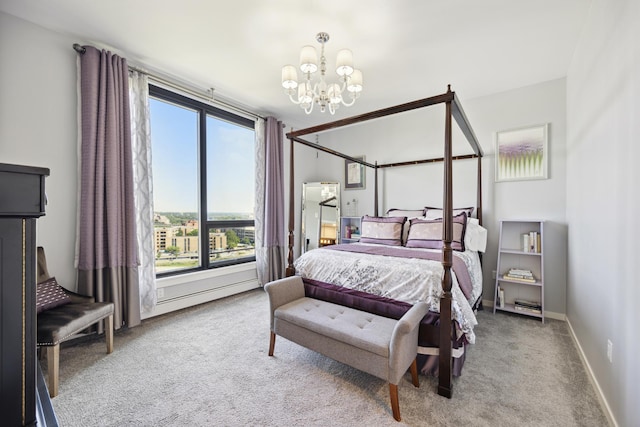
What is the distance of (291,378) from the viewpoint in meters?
1.91

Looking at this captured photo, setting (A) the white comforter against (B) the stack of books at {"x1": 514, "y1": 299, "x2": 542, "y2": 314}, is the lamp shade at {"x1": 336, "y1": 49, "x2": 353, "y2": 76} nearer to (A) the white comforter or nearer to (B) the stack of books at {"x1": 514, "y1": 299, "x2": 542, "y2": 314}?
(A) the white comforter

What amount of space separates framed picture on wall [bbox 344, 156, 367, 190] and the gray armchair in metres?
3.63

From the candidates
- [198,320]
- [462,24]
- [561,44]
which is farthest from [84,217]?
[561,44]

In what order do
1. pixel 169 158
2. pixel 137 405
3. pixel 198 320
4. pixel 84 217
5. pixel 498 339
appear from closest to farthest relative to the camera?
pixel 137 405 < pixel 84 217 < pixel 498 339 < pixel 198 320 < pixel 169 158

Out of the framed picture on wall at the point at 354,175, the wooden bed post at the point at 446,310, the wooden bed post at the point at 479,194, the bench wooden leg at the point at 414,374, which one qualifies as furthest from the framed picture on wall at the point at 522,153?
the bench wooden leg at the point at 414,374

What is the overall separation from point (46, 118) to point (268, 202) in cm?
239

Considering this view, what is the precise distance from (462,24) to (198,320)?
3716mm

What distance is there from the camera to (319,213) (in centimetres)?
476

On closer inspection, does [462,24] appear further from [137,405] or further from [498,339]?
[137,405]

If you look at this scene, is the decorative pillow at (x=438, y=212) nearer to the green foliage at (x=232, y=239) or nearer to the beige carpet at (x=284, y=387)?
the beige carpet at (x=284, y=387)

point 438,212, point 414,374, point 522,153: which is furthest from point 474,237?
point 414,374

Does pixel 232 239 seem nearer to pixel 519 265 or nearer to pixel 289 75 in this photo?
pixel 289 75

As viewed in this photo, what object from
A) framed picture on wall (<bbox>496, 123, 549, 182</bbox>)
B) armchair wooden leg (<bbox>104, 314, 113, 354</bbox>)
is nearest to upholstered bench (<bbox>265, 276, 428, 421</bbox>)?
armchair wooden leg (<bbox>104, 314, 113, 354</bbox>)

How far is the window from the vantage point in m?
3.13
